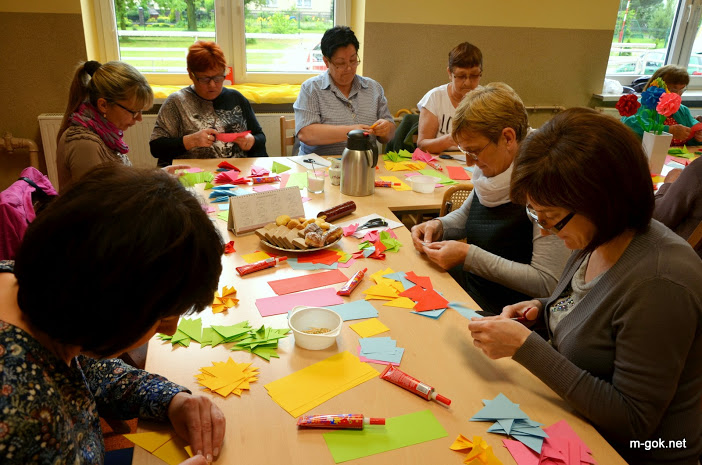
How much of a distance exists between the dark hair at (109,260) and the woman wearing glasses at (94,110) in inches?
70.8

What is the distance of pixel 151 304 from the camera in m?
0.82

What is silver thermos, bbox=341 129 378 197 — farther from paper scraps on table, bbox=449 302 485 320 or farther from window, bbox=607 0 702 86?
window, bbox=607 0 702 86

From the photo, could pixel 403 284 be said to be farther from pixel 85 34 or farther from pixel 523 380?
pixel 85 34

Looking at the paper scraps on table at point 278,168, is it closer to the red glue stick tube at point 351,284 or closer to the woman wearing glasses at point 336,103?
the woman wearing glasses at point 336,103

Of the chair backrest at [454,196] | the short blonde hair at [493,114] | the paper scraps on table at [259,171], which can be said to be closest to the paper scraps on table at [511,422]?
the short blonde hair at [493,114]

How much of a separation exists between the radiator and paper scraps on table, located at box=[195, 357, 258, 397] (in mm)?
2905

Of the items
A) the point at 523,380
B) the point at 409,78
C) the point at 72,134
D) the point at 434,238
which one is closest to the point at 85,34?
the point at 72,134

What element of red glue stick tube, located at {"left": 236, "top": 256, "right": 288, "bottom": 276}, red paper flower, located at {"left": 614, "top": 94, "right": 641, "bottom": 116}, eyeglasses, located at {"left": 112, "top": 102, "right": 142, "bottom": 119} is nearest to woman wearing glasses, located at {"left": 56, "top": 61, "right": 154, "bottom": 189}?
eyeglasses, located at {"left": 112, "top": 102, "right": 142, "bottom": 119}

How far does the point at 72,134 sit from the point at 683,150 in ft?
12.9

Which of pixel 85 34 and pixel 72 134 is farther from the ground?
pixel 85 34

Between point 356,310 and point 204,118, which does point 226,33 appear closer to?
point 204,118

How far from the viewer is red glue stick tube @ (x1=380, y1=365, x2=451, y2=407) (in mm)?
1154

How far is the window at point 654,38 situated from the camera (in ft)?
16.0

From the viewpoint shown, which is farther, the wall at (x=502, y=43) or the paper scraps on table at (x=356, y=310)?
the wall at (x=502, y=43)
